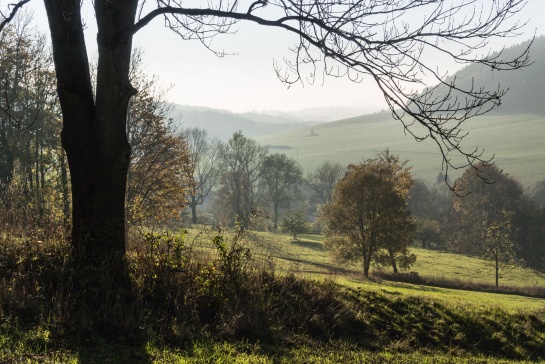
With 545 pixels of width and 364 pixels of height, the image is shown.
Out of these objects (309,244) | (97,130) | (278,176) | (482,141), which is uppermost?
(482,141)

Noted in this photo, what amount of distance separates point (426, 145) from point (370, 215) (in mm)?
111590

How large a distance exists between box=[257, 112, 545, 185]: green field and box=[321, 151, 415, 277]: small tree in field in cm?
6727

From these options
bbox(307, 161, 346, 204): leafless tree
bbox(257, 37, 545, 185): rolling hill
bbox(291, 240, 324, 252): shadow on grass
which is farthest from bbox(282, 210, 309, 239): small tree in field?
bbox(257, 37, 545, 185): rolling hill

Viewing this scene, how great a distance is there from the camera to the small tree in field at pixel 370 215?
3050 centimetres

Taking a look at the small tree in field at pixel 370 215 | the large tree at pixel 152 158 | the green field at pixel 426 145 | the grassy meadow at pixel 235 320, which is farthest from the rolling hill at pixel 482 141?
the grassy meadow at pixel 235 320

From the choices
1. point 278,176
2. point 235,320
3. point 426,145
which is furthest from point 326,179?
point 426,145

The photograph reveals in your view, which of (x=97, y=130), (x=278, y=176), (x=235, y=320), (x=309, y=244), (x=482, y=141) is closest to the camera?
(x=235, y=320)

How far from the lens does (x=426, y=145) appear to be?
131750 millimetres

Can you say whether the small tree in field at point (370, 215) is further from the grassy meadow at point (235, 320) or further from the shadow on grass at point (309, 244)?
the grassy meadow at point (235, 320)

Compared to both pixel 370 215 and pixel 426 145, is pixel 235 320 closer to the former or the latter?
pixel 370 215

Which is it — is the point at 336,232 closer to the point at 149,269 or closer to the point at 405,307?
the point at 405,307

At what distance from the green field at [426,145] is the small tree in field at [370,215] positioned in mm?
67269

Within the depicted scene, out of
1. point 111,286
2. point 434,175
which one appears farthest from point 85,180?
point 434,175

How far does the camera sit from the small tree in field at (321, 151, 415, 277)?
30500mm
